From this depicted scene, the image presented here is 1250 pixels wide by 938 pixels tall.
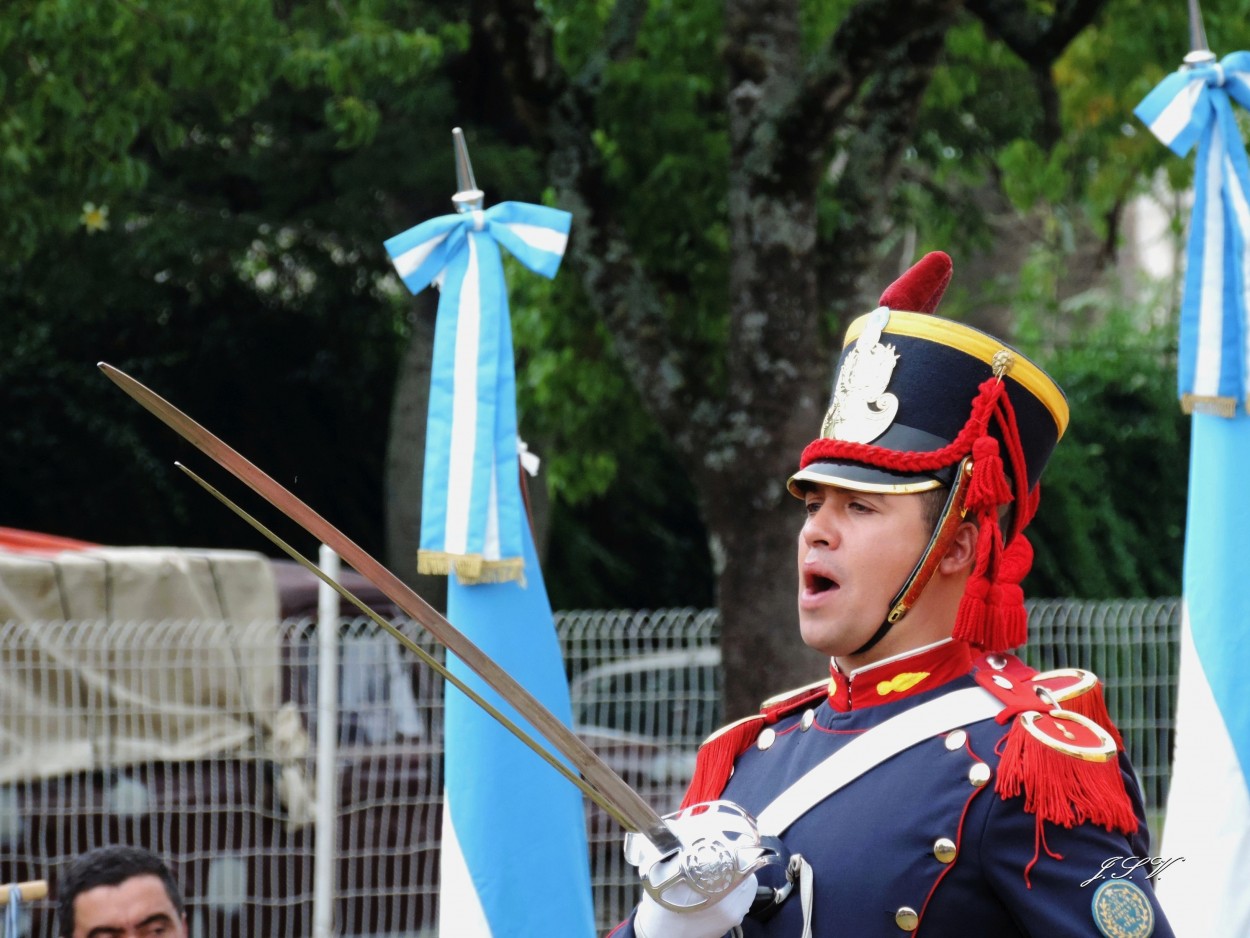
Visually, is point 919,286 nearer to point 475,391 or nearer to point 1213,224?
point 475,391

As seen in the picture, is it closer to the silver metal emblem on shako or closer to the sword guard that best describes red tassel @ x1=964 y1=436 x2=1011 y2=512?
the silver metal emblem on shako

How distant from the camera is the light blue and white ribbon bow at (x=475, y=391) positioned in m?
4.48

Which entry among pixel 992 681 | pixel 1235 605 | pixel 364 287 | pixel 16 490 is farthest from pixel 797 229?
pixel 16 490

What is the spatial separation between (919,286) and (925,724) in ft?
2.25

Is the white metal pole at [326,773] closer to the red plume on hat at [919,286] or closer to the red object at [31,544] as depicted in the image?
the red object at [31,544]

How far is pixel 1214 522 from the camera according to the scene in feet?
15.7

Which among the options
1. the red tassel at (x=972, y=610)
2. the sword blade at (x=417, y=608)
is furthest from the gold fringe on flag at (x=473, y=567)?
the sword blade at (x=417, y=608)

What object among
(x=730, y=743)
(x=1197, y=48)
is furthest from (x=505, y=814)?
(x=1197, y=48)

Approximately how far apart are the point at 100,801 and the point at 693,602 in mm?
8302

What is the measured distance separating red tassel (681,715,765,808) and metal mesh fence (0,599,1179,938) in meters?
3.89

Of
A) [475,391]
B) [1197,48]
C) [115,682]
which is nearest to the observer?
[475,391]

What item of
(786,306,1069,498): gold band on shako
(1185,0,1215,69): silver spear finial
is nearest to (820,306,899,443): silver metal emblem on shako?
(786,306,1069,498): gold band on shako

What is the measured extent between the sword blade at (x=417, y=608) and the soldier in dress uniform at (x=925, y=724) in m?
0.09

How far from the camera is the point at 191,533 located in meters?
13.4
